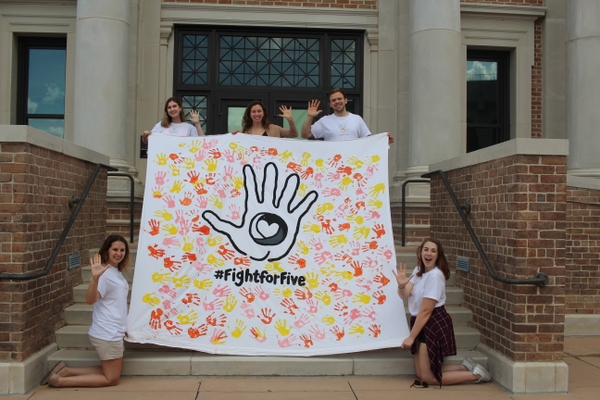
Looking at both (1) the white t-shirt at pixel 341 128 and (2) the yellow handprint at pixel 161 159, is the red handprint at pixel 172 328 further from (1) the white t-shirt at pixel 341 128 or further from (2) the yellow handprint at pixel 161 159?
(1) the white t-shirt at pixel 341 128

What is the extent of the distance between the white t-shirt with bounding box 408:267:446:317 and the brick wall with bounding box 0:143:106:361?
3.25 metres

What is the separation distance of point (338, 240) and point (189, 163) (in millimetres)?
1660

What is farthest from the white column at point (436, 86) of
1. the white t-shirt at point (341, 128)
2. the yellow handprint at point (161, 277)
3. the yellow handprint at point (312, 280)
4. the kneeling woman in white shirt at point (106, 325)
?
the kneeling woman in white shirt at point (106, 325)

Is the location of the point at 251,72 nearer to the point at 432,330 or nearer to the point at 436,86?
the point at 436,86

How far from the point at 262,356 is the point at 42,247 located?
7.12 ft

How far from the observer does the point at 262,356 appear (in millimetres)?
5680

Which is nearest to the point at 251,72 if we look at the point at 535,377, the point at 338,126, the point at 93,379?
the point at 338,126

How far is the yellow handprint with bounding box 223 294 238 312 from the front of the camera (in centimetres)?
583

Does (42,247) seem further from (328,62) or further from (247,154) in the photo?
(328,62)

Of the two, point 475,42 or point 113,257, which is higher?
point 475,42

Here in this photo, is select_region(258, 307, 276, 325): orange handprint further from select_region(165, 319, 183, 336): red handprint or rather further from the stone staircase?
select_region(165, 319, 183, 336): red handprint

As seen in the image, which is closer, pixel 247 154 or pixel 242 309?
pixel 242 309

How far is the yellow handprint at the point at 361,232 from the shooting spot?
6176 mm

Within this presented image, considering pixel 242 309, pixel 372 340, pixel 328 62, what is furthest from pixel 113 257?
pixel 328 62
